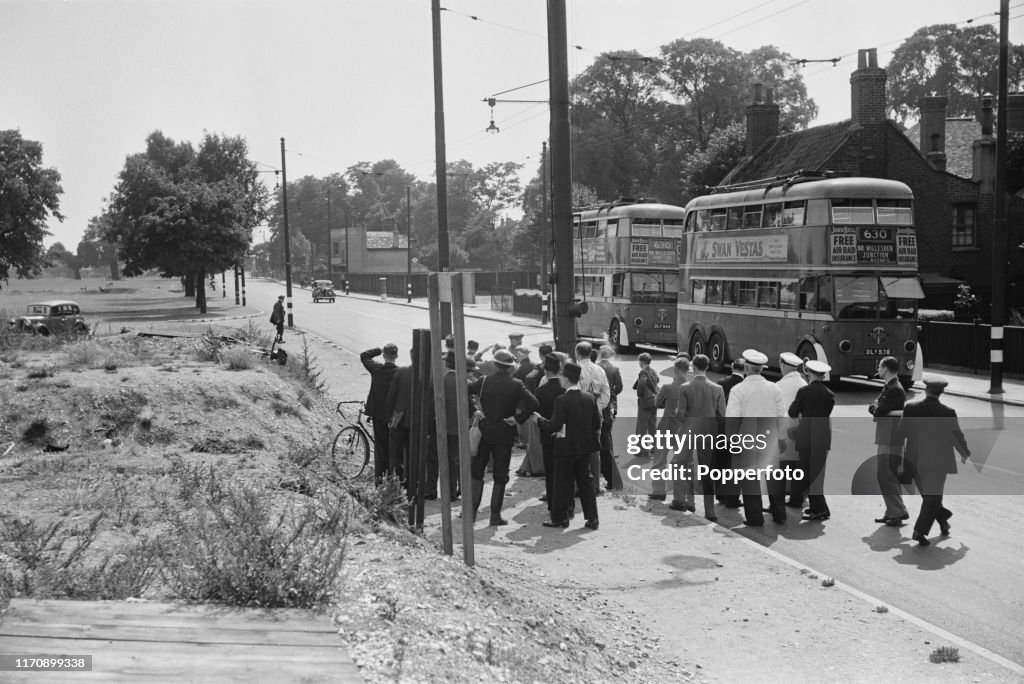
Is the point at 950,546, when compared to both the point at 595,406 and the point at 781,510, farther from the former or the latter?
the point at 595,406

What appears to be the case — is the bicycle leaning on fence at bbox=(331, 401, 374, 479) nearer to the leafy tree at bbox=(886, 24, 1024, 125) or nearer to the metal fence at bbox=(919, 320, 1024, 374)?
the metal fence at bbox=(919, 320, 1024, 374)

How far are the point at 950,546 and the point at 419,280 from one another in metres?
81.2

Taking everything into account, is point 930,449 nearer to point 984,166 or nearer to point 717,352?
point 717,352

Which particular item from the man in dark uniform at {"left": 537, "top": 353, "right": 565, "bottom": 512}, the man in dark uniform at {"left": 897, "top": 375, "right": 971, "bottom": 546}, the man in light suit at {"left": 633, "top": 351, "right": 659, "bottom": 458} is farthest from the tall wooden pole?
the man in dark uniform at {"left": 897, "top": 375, "right": 971, "bottom": 546}

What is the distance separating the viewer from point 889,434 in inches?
409

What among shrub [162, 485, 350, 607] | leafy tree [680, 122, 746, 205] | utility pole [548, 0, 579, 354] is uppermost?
leafy tree [680, 122, 746, 205]

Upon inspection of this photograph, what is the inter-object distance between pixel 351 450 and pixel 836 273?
40.1ft

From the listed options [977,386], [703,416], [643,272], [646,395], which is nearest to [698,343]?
[643,272]

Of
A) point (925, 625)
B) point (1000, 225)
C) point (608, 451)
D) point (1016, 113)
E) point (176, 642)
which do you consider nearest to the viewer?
point (176, 642)

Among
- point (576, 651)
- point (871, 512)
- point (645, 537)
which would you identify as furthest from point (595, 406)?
point (576, 651)

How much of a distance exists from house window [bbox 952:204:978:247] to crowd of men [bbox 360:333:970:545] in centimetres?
3137

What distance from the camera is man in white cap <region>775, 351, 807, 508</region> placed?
10.9 m

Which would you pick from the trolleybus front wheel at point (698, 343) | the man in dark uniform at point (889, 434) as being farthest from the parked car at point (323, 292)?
the man in dark uniform at point (889, 434)

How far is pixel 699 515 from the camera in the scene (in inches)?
444
